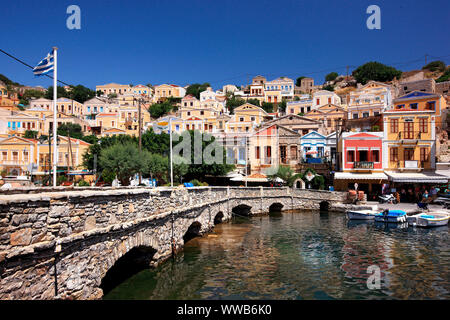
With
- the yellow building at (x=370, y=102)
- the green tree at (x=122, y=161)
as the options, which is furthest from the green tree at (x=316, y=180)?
the green tree at (x=122, y=161)

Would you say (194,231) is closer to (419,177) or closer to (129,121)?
(419,177)

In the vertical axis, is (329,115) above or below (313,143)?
above

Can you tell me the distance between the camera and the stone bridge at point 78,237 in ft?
18.8

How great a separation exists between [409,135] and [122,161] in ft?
98.8

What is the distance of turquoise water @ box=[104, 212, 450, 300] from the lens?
35.9 ft

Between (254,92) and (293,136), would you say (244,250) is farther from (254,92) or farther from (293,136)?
(254,92)

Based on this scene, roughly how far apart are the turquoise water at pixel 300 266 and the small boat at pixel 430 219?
2.15ft

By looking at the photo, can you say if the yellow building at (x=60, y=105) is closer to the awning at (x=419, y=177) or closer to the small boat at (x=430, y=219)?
the awning at (x=419, y=177)

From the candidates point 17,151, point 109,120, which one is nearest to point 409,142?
point 17,151

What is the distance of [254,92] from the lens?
100312 millimetres

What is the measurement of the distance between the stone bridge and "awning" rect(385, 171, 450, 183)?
26187 millimetres

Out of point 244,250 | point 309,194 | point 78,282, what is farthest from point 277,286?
point 309,194

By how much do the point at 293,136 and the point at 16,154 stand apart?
4000 cm

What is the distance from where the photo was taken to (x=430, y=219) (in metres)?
23.3
